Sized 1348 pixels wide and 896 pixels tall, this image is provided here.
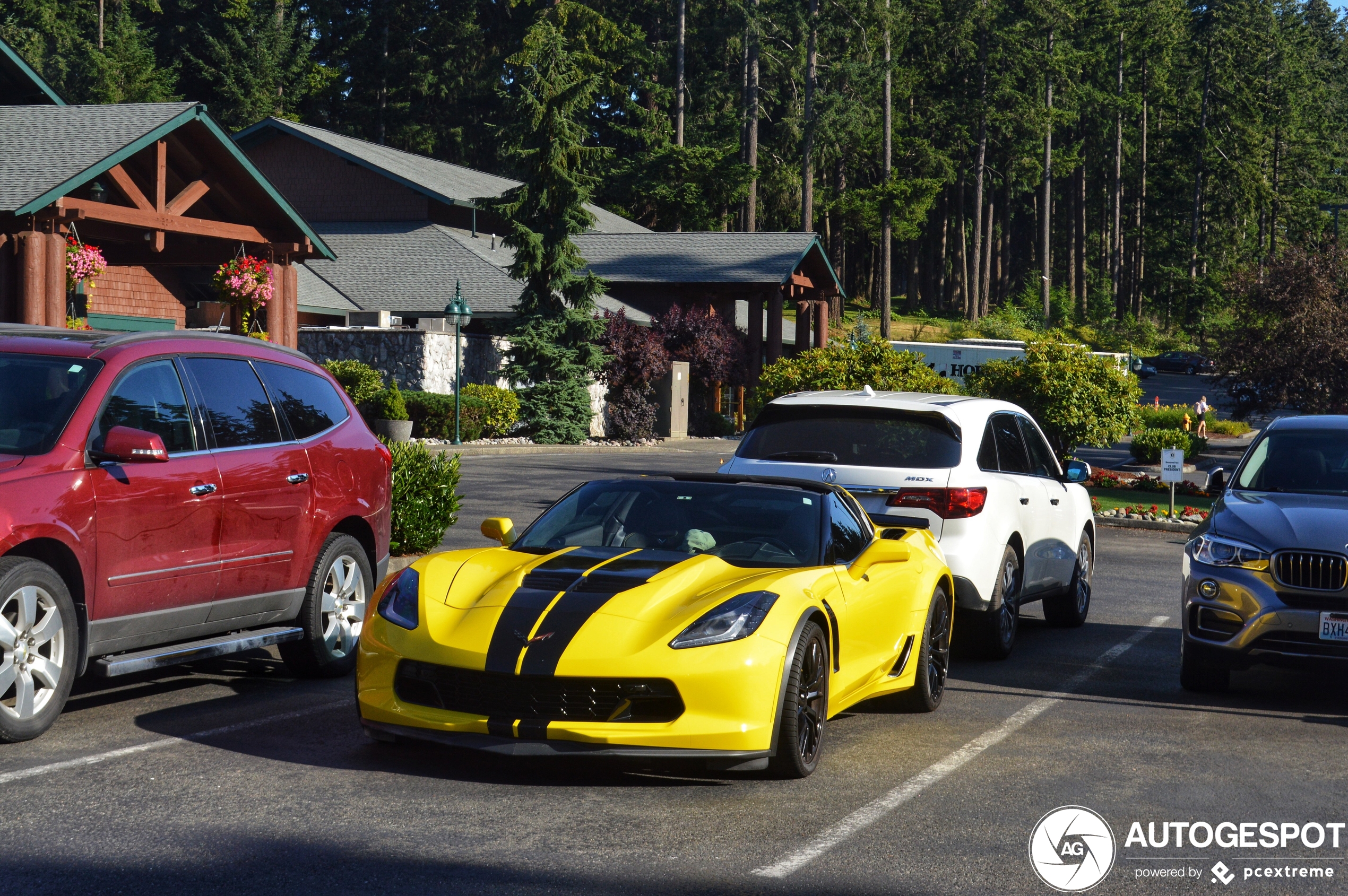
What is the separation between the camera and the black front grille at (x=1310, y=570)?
8.45 meters

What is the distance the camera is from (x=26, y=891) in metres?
4.77

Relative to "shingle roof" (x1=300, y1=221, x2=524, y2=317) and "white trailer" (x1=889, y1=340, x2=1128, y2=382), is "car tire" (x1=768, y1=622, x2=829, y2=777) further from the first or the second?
"white trailer" (x1=889, y1=340, x2=1128, y2=382)

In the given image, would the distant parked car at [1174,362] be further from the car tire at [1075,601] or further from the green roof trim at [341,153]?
the car tire at [1075,601]

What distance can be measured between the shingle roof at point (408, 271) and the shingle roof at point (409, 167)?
1370 mm

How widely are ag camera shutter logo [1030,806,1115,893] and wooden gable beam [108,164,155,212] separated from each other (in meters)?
20.5

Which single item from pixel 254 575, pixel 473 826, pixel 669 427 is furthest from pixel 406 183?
pixel 473 826

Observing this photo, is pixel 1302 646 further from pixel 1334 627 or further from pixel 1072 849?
pixel 1072 849

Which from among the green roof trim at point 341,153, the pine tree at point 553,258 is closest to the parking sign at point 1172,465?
the pine tree at point 553,258

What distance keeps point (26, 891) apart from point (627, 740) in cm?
236

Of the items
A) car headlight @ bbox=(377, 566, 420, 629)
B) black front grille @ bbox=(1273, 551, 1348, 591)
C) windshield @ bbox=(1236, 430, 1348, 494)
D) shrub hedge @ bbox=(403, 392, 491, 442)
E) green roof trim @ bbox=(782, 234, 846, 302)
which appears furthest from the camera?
green roof trim @ bbox=(782, 234, 846, 302)

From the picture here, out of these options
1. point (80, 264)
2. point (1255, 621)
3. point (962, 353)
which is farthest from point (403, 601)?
point (962, 353)

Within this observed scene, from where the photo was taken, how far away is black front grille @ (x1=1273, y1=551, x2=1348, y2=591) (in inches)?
333

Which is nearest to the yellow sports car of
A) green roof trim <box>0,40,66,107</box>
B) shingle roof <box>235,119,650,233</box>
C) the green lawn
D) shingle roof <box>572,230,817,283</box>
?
the green lawn

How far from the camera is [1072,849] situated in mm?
5688
